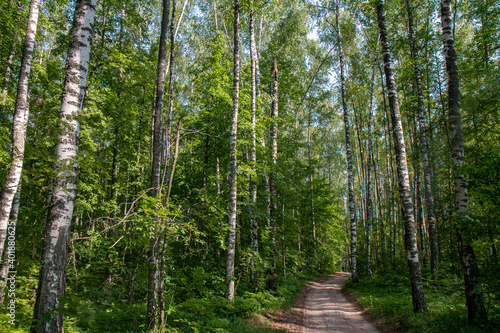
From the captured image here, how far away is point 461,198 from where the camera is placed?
5250 millimetres

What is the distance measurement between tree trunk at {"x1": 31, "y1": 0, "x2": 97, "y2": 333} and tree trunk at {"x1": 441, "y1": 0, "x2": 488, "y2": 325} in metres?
6.35

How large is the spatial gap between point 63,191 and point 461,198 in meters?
7.26

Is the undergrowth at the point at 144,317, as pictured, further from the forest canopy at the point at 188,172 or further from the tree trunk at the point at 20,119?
the tree trunk at the point at 20,119

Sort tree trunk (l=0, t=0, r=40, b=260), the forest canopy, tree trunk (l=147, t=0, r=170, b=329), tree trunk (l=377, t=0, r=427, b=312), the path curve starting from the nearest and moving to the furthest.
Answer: the forest canopy
tree trunk (l=147, t=0, r=170, b=329)
tree trunk (l=0, t=0, r=40, b=260)
tree trunk (l=377, t=0, r=427, b=312)
the path curve

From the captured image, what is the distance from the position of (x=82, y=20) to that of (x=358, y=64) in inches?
796

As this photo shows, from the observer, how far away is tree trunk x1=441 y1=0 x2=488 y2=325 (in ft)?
15.6

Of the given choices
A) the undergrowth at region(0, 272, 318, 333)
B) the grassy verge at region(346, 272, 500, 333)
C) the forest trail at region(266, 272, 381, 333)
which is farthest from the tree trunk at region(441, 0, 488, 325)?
the undergrowth at region(0, 272, 318, 333)

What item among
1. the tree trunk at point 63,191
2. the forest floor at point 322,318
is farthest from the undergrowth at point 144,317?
the tree trunk at point 63,191

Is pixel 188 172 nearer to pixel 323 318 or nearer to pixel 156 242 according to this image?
pixel 156 242

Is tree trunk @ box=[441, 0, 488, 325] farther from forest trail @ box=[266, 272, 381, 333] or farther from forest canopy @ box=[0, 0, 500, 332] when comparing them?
forest trail @ box=[266, 272, 381, 333]

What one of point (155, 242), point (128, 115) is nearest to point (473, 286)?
point (155, 242)

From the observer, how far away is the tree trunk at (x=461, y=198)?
15.6 feet

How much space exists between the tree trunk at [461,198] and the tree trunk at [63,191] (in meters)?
6.35

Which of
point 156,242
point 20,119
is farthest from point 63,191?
point 20,119
